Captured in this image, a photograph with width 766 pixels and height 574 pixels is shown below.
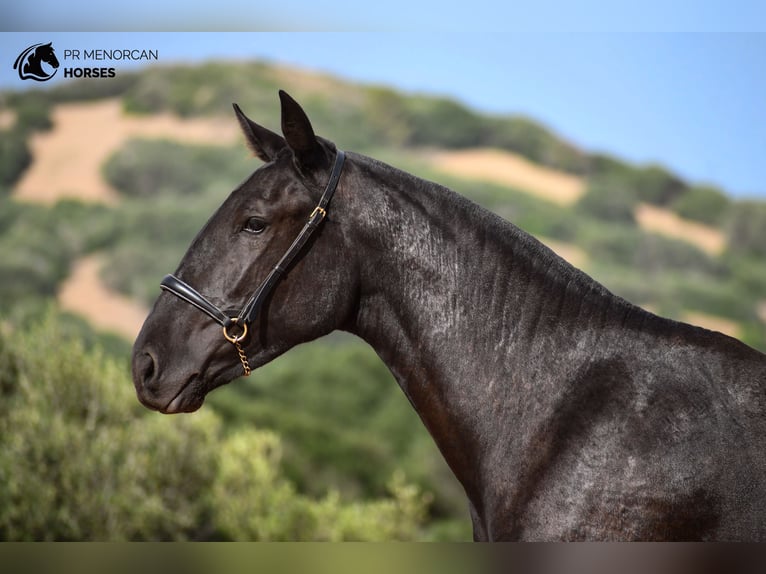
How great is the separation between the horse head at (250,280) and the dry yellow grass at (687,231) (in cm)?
926

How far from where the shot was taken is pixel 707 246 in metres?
10.4

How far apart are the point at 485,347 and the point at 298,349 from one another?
29.3 feet

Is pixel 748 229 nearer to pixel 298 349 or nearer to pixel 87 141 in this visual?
pixel 298 349

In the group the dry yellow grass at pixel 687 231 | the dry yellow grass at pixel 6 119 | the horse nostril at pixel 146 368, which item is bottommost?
the horse nostril at pixel 146 368

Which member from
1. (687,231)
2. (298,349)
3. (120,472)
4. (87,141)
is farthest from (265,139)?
(687,231)

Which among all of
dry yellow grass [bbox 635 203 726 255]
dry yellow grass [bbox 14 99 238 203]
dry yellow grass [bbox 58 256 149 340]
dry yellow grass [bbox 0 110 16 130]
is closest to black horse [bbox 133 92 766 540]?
dry yellow grass [bbox 0 110 16 130]

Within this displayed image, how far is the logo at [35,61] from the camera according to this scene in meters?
4.30

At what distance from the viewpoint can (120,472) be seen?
279 inches

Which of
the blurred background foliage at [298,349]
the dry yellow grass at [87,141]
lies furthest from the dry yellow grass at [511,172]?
the dry yellow grass at [87,141]

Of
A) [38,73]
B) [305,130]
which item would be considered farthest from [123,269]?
[305,130]

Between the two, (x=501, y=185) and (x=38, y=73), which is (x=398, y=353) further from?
(x=501, y=185)

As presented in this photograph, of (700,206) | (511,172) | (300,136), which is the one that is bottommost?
(300,136)

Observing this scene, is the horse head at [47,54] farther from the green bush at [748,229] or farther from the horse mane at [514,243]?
the green bush at [748,229]

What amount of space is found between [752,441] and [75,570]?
1435mm
